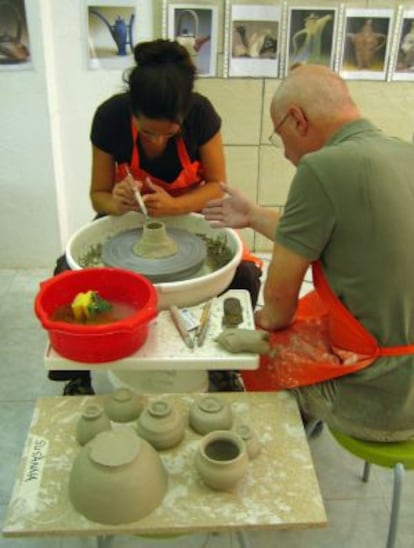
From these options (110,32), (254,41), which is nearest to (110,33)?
(110,32)

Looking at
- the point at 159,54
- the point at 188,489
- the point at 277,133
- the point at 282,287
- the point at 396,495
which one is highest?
the point at 159,54

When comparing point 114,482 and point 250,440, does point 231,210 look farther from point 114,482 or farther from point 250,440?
point 114,482

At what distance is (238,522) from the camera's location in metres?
0.94

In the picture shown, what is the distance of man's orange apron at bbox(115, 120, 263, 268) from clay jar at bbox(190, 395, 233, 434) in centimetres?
74

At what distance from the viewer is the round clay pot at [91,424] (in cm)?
105

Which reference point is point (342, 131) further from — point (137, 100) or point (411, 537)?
point (411, 537)

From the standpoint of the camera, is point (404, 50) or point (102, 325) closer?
point (102, 325)

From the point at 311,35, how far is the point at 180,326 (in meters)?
1.94

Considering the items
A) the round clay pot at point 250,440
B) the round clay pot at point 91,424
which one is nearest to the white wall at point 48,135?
the round clay pot at point 91,424

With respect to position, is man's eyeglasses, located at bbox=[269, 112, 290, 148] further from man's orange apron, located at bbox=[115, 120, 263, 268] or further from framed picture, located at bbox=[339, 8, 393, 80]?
framed picture, located at bbox=[339, 8, 393, 80]

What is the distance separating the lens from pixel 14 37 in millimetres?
2455

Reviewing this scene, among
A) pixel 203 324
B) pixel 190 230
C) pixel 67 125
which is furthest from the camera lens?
pixel 67 125

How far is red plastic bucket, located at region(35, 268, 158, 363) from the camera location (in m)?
1.08

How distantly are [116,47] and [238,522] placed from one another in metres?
2.29
